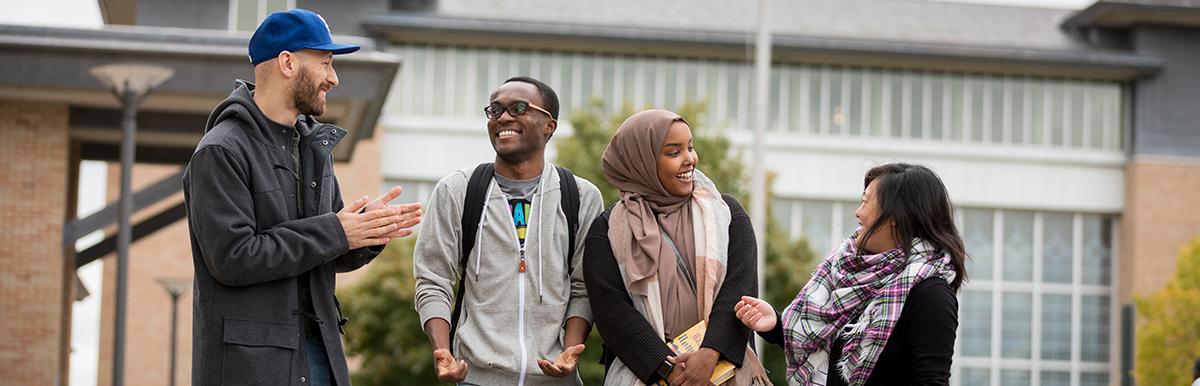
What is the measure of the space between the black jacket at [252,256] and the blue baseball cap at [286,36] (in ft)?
0.59

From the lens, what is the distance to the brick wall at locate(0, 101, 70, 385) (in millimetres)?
20172

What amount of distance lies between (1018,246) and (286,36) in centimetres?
4221

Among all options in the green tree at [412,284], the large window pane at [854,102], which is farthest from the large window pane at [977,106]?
the green tree at [412,284]

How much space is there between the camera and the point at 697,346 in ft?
19.2

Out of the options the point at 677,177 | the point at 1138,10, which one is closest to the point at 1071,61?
the point at 1138,10

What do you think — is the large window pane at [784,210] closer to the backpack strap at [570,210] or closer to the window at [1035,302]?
the window at [1035,302]

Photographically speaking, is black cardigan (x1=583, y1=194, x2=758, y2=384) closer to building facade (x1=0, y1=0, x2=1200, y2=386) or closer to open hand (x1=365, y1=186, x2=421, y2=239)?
open hand (x1=365, y1=186, x2=421, y2=239)

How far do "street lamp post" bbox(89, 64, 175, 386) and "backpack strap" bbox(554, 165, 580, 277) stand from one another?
38.9 ft

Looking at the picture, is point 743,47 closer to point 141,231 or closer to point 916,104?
point 916,104

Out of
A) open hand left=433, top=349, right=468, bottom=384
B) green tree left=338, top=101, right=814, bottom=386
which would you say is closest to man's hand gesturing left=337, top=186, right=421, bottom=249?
open hand left=433, top=349, right=468, bottom=384

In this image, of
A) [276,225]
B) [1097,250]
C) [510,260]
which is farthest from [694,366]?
[1097,250]

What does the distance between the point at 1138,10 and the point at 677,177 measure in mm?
40589

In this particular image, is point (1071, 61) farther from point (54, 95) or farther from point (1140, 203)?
point (54, 95)

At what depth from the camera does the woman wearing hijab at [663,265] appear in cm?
588
